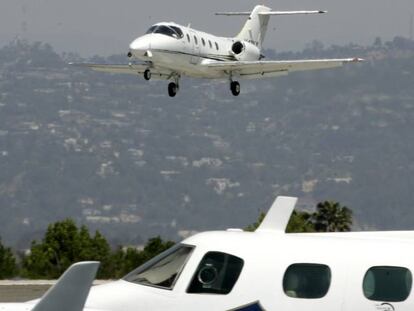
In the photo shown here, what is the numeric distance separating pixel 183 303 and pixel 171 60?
56.2m

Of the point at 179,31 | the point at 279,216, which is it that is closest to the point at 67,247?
the point at 179,31

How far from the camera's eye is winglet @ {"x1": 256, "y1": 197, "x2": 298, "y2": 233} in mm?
16078

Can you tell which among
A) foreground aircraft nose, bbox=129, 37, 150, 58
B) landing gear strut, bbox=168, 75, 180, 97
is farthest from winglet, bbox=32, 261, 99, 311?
landing gear strut, bbox=168, 75, 180, 97

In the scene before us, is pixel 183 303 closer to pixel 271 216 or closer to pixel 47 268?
pixel 271 216

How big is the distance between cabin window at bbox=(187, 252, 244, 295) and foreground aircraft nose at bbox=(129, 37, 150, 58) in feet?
169

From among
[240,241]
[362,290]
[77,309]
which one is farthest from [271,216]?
[77,309]

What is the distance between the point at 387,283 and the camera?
576 inches

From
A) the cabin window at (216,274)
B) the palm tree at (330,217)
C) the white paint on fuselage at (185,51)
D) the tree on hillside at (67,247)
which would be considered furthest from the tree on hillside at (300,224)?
the cabin window at (216,274)

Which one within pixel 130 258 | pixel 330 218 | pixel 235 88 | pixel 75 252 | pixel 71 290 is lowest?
pixel 75 252

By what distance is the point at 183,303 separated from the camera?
49.5ft

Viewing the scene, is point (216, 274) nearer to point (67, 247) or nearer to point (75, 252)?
point (75, 252)

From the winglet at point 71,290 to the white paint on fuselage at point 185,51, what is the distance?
5577 cm

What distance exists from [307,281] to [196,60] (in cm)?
6119

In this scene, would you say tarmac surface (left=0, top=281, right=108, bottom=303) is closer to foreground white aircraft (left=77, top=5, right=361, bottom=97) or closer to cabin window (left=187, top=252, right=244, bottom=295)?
cabin window (left=187, top=252, right=244, bottom=295)
